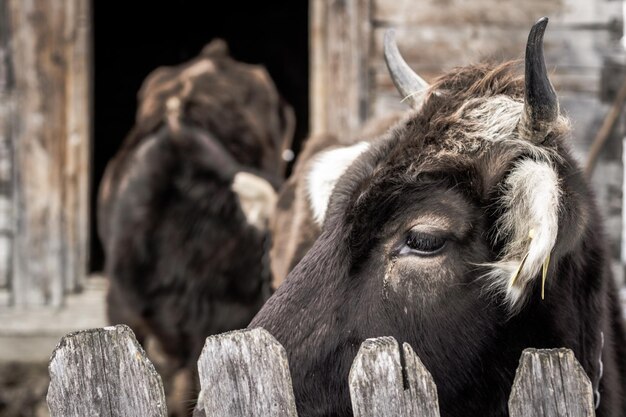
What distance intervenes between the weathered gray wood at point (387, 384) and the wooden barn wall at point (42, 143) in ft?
16.0

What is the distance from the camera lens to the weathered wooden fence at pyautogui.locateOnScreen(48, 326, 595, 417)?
4.85 feet

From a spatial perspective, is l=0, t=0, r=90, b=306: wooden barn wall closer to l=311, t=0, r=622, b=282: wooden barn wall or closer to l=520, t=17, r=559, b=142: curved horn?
l=311, t=0, r=622, b=282: wooden barn wall

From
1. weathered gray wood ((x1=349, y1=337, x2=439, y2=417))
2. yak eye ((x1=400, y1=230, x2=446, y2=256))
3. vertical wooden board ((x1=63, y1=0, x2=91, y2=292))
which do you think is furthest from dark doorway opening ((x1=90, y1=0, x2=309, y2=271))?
weathered gray wood ((x1=349, y1=337, x2=439, y2=417))

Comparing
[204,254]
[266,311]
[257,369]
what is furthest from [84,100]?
[257,369]

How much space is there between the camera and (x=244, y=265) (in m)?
5.09

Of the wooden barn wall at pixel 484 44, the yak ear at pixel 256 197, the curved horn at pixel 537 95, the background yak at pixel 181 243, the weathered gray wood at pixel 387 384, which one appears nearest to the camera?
the weathered gray wood at pixel 387 384

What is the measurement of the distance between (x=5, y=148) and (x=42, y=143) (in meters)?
0.28

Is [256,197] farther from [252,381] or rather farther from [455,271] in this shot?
[252,381]

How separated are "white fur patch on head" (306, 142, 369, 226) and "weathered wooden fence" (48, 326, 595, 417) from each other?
3.93 ft

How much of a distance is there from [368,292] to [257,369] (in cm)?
58

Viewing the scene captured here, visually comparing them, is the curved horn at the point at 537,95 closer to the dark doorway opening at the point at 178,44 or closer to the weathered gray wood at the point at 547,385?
the weathered gray wood at the point at 547,385

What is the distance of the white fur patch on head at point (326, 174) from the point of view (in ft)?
8.82

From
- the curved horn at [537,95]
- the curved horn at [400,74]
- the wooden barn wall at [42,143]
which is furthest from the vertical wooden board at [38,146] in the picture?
the curved horn at [537,95]

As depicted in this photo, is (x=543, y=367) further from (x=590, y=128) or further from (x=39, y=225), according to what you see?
(x=39, y=225)
